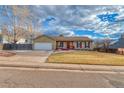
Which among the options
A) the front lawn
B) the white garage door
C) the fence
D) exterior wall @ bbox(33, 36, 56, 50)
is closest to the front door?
exterior wall @ bbox(33, 36, 56, 50)

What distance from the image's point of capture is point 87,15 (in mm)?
37531

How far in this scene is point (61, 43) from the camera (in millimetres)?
45125

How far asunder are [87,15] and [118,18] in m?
5.30

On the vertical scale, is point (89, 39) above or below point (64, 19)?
below

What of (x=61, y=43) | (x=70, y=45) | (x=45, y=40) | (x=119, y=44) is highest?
(x=45, y=40)

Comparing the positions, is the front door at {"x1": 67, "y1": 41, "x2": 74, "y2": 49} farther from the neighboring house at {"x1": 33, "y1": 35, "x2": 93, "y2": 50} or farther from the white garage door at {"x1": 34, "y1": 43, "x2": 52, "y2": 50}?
the white garage door at {"x1": 34, "y1": 43, "x2": 52, "y2": 50}

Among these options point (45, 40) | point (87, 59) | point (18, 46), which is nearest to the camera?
point (87, 59)

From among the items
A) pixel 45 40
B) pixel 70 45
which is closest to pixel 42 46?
pixel 45 40

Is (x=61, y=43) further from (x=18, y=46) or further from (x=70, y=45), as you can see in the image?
(x=18, y=46)

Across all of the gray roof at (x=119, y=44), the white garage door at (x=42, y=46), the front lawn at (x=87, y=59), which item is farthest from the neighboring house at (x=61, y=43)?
the front lawn at (x=87, y=59)

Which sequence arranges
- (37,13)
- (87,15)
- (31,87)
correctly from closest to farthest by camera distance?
(31,87), (87,15), (37,13)

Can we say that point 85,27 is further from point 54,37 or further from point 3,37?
point 3,37

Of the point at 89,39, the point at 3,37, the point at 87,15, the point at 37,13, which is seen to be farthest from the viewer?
the point at 3,37
